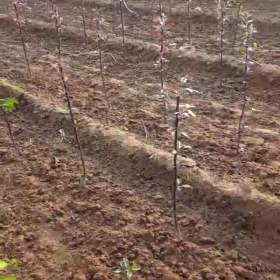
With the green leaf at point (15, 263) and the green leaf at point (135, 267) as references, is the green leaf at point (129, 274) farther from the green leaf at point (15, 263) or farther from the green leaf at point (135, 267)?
the green leaf at point (15, 263)

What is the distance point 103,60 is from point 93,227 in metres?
4.96

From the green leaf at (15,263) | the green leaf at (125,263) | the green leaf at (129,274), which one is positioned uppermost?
the green leaf at (125,263)

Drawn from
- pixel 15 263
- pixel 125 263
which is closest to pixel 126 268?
pixel 125 263

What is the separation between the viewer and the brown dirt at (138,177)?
4.46m

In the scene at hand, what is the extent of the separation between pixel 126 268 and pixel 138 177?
5.16 feet

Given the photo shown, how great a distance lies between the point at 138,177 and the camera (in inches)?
221

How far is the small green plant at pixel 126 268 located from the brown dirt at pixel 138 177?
7 centimetres

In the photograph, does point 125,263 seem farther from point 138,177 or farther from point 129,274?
point 138,177

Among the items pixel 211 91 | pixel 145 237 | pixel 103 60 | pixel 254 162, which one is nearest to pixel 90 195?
pixel 145 237

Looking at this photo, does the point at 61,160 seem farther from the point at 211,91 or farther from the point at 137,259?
the point at 211,91

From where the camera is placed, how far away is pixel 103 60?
9.09 metres

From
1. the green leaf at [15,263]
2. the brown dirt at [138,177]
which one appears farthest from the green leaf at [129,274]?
the green leaf at [15,263]

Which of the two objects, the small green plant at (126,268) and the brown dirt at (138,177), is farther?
the brown dirt at (138,177)

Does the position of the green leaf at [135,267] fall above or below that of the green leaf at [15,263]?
above
